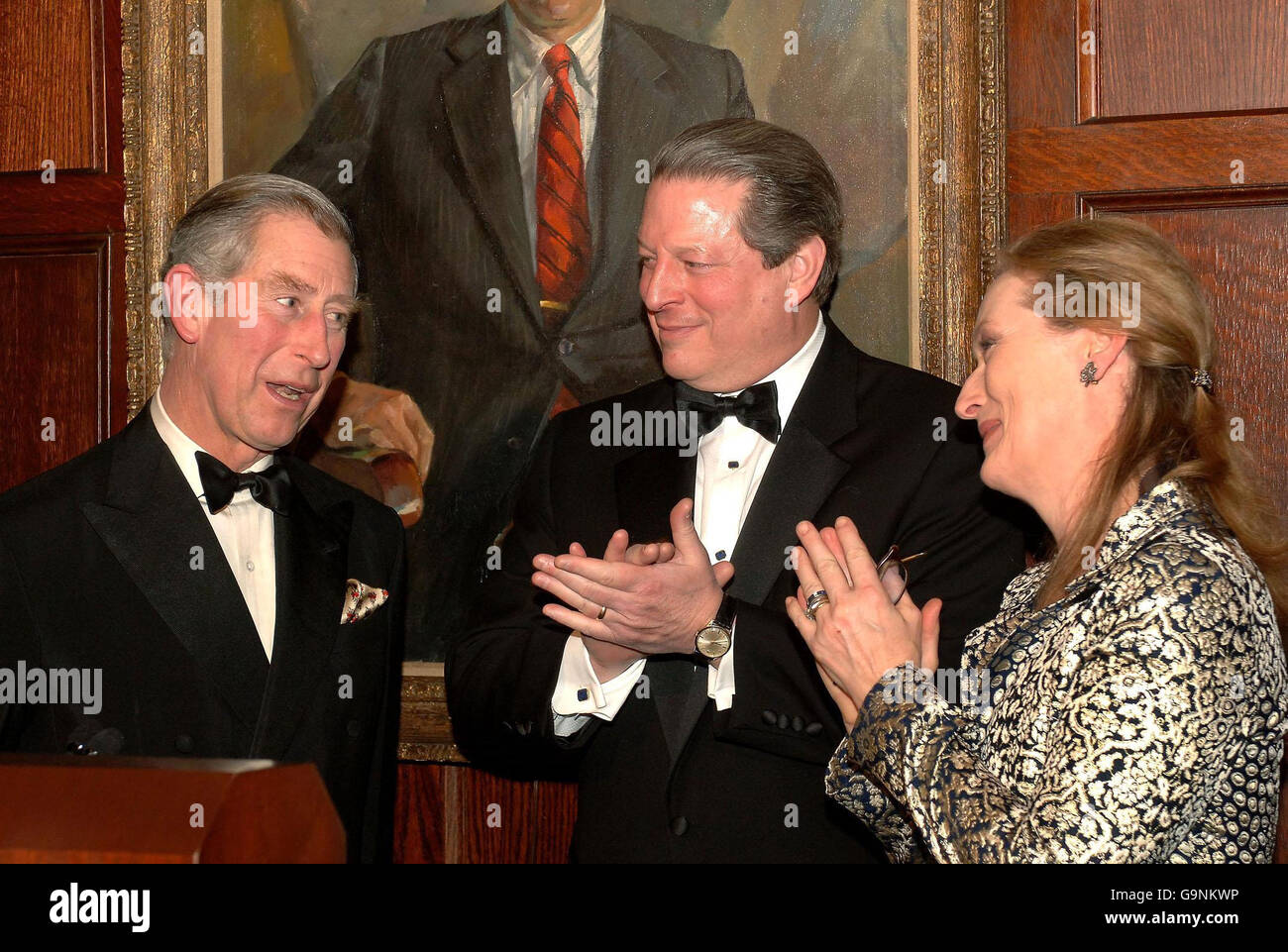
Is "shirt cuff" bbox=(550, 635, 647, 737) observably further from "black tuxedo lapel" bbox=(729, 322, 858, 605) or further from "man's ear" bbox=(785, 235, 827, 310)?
"man's ear" bbox=(785, 235, 827, 310)

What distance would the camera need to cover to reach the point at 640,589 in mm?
2207

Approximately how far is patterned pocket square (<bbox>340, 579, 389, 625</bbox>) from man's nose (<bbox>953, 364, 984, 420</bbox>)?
53.7 inches

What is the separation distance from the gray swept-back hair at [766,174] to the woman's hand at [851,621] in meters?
0.80

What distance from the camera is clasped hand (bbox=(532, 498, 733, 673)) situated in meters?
2.20

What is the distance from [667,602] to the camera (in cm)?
225

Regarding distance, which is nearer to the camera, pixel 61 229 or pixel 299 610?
pixel 299 610

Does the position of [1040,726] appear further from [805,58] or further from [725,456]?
[805,58]

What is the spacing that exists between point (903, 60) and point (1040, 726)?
6.25 feet

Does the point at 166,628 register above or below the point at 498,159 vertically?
below

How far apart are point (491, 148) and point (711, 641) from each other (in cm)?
165

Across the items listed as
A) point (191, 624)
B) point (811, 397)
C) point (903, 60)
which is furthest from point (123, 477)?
point (903, 60)

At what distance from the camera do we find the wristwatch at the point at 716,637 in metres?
2.32

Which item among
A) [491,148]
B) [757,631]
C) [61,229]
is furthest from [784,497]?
[61,229]

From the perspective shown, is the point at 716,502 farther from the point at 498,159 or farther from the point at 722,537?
the point at 498,159
